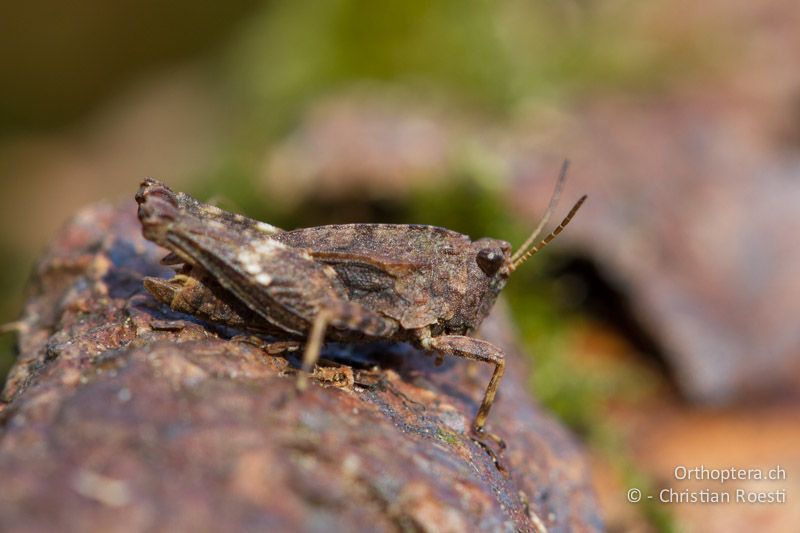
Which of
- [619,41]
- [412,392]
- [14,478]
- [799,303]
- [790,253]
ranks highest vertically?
[619,41]

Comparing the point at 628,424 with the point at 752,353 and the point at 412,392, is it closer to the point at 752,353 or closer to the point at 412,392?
the point at 752,353

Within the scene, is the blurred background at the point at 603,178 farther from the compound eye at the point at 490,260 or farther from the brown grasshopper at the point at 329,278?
the compound eye at the point at 490,260

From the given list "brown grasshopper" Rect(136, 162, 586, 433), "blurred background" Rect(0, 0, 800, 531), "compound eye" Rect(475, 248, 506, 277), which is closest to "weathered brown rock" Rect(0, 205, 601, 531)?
→ "brown grasshopper" Rect(136, 162, 586, 433)

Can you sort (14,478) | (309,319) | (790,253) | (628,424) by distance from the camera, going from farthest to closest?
1. (790,253)
2. (628,424)
3. (309,319)
4. (14,478)

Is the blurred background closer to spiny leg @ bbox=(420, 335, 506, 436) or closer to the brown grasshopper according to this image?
the brown grasshopper

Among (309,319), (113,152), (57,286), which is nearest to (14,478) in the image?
(309,319)

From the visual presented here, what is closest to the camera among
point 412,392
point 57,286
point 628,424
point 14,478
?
point 14,478

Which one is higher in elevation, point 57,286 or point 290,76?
point 290,76

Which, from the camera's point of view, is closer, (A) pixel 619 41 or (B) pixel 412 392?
(B) pixel 412 392
